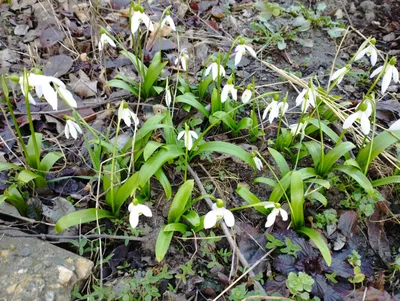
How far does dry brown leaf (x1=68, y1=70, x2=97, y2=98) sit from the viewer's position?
297 cm

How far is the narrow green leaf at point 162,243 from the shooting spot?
1953 millimetres

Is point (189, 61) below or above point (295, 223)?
above

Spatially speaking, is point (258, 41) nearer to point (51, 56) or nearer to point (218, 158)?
point (218, 158)

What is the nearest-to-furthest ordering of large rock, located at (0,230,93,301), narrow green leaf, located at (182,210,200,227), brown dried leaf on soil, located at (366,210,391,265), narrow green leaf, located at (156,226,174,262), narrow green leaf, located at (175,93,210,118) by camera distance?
large rock, located at (0,230,93,301), narrow green leaf, located at (156,226,174,262), narrow green leaf, located at (182,210,200,227), brown dried leaf on soil, located at (366,210,391,265), narrow green leaf, located at (175,93,210,118)

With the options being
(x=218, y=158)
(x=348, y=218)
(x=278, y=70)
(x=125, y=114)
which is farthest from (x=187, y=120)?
(x=348, y=218)

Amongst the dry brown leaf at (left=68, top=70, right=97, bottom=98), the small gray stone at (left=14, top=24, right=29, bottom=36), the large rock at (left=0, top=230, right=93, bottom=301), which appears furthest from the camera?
the small gray stone at (left=14, top=24, right=29, bottom=36)

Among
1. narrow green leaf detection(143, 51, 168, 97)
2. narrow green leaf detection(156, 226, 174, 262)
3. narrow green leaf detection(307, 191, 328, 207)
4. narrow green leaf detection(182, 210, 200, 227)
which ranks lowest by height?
narrow green leaf detection(156, 226, 174, 262)

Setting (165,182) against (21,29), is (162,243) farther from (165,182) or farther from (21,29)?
(21,29)

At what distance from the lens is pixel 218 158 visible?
256 centimetres

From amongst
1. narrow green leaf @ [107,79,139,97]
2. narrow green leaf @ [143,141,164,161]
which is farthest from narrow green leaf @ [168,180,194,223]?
narrow green leaf @ [107,79,139,97]

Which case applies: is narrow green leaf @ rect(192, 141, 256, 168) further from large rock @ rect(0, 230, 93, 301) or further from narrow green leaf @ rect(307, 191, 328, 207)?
large rock @ rect(0, 230, 93, 301)

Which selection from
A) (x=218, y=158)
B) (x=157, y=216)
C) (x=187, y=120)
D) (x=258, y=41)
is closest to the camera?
(x=157, y=216)

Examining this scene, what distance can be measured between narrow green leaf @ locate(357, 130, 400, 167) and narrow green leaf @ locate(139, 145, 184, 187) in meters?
1.09

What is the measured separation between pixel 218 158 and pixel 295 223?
66 centimetres
